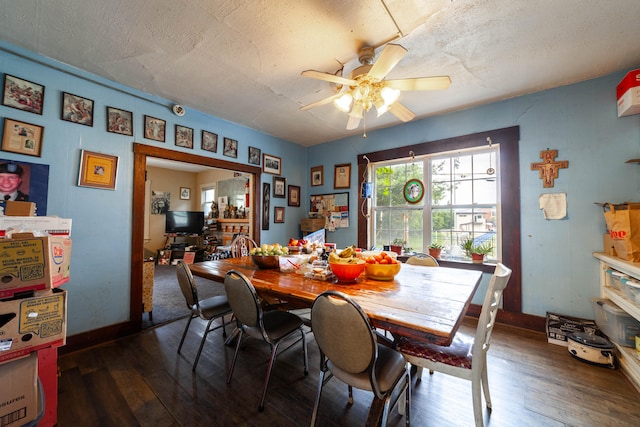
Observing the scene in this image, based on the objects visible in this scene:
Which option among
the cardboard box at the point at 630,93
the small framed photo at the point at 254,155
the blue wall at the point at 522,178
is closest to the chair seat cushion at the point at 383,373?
the blue wall at the point at 522,178

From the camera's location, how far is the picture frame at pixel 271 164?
3.96m

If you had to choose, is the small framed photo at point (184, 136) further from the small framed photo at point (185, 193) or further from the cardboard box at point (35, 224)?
the small framed photo at point (185, 193)

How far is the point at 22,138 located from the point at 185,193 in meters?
5.43

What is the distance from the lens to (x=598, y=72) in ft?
7.27

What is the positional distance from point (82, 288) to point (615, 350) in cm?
479

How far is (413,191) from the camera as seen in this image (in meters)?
3.46

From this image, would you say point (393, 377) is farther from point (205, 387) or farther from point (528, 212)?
point (528, 212)

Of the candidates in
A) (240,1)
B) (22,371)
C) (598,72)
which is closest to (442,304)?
(22,371)

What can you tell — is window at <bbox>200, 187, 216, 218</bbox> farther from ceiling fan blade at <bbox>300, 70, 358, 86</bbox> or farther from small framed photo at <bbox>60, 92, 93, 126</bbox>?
ceiling fan blade at <bbox>300, 70, 358, 86</bbox>

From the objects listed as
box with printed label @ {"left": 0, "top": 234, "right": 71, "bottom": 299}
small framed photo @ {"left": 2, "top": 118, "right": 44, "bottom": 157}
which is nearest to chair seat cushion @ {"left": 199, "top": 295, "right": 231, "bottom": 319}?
box with printed label @ {"left": 0, "top": 234, "right": 71, "bottom": 299}

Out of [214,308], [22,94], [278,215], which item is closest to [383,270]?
[214,308]

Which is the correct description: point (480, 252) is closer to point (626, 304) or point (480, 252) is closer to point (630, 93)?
point (626, 304)

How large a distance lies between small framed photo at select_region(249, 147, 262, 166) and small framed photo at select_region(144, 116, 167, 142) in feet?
3.99

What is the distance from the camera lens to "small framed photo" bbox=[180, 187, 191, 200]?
278 inches
